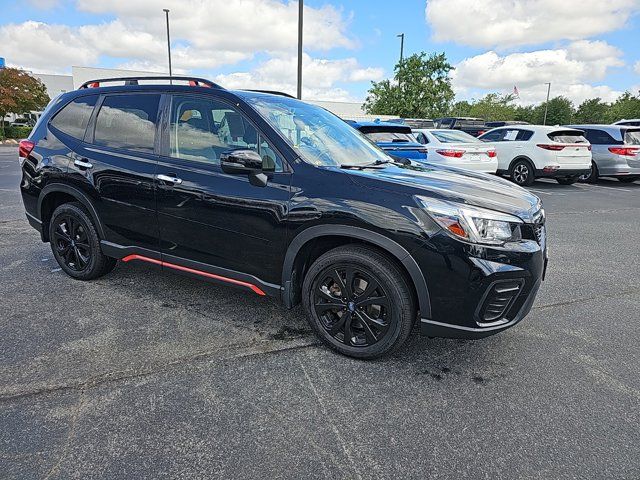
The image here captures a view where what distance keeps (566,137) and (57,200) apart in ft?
40.6

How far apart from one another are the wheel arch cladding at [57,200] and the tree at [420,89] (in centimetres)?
2767

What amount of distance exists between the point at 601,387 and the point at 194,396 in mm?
2453

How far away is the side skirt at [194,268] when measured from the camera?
3.24m

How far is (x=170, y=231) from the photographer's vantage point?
3.52m

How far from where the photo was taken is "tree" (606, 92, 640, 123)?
1672 inches

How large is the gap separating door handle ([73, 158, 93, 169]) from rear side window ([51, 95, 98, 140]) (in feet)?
0.70

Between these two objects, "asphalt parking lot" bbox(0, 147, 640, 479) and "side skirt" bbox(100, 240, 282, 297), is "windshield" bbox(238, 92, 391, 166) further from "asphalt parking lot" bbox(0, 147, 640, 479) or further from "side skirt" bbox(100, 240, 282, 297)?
"asphalt parking lot" bbox(0, 147, 640, 479)

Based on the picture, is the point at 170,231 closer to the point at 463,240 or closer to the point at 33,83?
the point at 463,240

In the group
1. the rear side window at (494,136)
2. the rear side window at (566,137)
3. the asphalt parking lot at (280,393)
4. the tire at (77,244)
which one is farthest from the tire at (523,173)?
the tire at (77,244)

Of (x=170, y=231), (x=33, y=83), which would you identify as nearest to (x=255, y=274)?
(x=170, y=231)

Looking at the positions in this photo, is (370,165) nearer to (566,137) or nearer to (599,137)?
(566,137)

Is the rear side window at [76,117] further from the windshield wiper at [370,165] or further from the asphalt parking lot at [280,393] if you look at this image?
the windshield wiper at [370,165]

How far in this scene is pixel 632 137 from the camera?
13.2 meters

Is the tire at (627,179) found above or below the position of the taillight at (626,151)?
below
